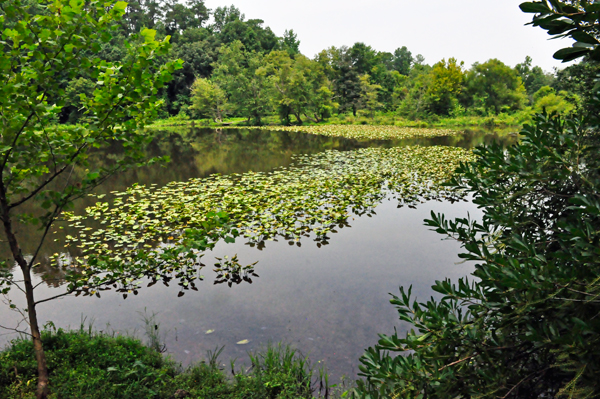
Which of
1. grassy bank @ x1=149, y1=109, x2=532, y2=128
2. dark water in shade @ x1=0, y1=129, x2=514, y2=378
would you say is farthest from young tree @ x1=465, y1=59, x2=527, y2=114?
dark water in shade @ x1=0, y1=129, x2=514, y2=378

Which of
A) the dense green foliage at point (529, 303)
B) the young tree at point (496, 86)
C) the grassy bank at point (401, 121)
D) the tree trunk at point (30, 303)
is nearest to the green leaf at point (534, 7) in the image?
the dense green foliage at point (529, 303)

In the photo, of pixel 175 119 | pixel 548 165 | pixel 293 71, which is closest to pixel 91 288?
pixel 548 165

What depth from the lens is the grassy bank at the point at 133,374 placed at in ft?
7.84

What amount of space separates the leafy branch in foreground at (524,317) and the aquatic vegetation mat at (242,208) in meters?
1.47

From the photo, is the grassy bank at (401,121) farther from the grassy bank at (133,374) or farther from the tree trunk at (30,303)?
the tree trunk at (30,303)

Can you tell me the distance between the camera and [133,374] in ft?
8.63

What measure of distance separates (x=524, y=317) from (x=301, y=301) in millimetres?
3284

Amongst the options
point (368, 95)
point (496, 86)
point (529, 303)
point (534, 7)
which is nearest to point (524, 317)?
point (529, 303)

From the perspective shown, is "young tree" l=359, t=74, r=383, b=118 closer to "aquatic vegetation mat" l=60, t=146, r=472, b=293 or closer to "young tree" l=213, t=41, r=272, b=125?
"young tree" l=213, t=41, r=272, b=125

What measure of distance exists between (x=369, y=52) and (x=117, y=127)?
40.5 m

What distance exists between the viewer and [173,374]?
290 cm

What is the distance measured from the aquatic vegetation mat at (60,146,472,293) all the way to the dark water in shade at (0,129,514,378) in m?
0.33

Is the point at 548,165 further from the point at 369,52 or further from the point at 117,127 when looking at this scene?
the point at 369,52

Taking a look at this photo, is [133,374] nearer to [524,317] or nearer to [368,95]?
[524,317]
